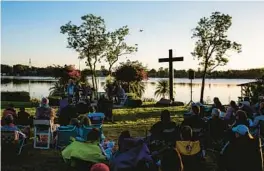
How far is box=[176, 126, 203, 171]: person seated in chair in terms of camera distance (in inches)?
255

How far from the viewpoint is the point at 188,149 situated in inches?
255

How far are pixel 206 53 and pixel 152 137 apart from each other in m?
20.0

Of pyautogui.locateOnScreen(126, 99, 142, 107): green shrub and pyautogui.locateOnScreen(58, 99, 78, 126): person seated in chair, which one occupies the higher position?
pyautogui.locateOnScreen(58, 99, 78, 126): person seated in chair

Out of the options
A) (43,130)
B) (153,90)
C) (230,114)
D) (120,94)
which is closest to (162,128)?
(230,114)

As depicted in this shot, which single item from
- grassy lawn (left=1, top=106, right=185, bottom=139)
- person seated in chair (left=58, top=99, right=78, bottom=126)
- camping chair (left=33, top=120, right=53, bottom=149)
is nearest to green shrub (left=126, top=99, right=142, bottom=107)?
grassy lawn (left=1, top=106, right=185, bottom=139)

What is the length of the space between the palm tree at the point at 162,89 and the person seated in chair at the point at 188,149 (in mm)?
20516

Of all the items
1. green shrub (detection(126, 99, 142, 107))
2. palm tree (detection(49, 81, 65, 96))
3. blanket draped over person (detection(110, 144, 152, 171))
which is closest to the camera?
blanket draped over person (detection(110, 144, 152, 171))

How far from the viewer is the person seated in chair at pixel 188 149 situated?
6.46 metres

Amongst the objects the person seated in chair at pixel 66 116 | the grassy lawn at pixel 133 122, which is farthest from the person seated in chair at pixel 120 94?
the person seated in chair at pixel 66 116

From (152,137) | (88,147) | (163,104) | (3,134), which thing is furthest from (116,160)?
(163,104)

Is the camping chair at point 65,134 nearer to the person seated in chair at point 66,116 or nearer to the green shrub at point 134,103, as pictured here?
the person seated in chair at point 66,116

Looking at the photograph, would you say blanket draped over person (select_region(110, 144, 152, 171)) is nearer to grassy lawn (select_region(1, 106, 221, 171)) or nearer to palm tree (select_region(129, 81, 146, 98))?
grassy lawn (select_region(1, 106, 221, 171))

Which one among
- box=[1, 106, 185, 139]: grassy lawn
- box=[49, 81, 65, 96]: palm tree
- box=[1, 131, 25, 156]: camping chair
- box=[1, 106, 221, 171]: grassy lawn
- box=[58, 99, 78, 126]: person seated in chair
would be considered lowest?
box=[1, 106, 221, 171]: grassy lawn

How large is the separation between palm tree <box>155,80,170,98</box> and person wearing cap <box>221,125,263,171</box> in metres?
21.3
